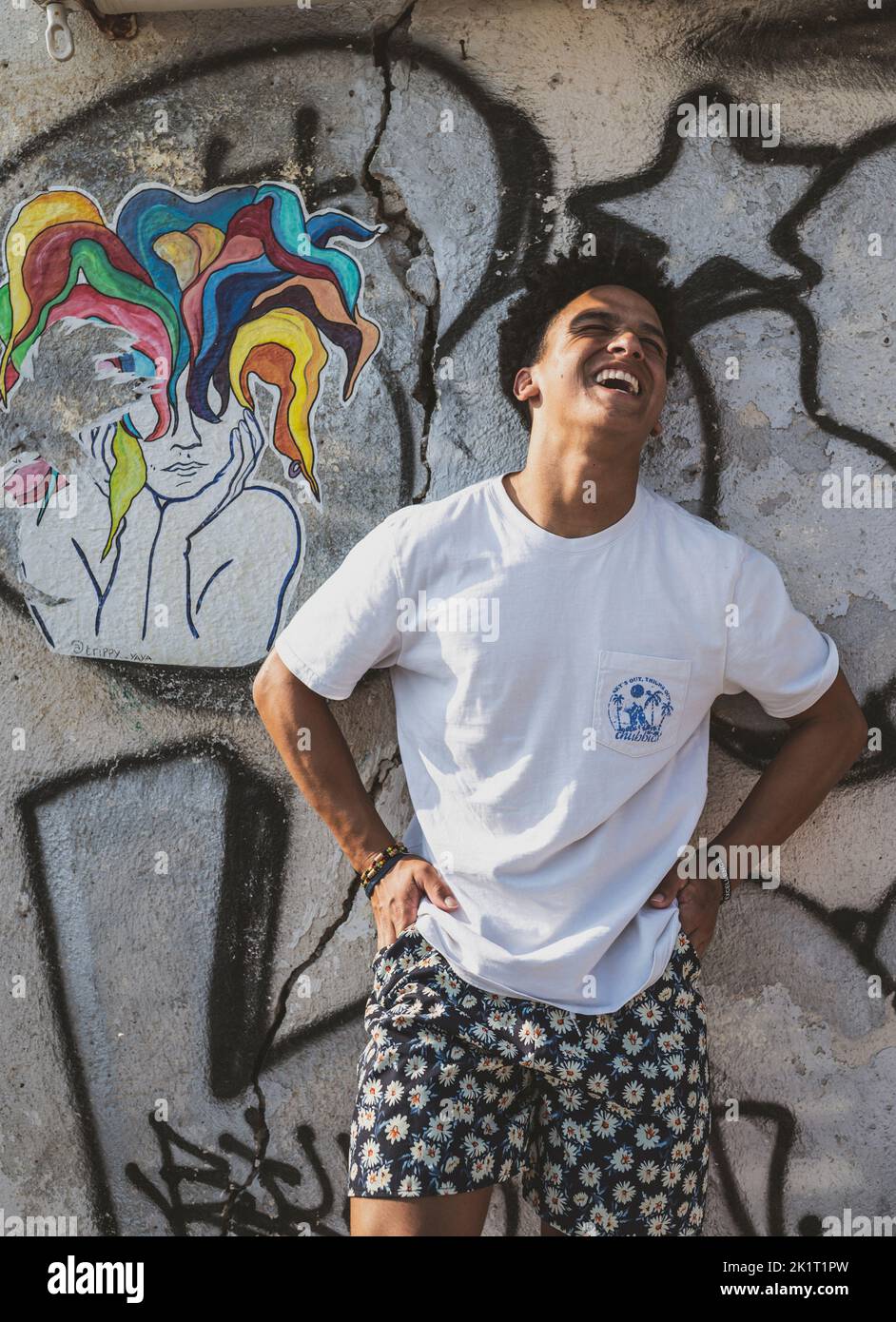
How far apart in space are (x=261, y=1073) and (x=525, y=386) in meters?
1.71

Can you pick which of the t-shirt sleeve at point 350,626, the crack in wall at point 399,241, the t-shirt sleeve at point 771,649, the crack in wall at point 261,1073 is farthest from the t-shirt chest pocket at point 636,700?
the crack in wall at point 261,1073

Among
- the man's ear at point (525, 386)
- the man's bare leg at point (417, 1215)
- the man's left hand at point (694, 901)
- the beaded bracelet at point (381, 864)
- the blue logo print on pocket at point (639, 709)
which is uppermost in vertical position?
the man's ear at point (525, 386)

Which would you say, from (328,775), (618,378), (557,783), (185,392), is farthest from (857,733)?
(185,392)

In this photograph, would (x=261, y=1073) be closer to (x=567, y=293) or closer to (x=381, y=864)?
(x=381, y=864)

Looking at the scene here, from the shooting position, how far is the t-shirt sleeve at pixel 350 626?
2137 mm

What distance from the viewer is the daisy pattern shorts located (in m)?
1.91

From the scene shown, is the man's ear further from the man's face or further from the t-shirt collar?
the t-shirt collar

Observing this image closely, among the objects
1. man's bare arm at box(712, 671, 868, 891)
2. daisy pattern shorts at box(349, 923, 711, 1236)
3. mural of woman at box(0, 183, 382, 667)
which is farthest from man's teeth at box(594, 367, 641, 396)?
daisy pattern shorts at box(349, 923, 711, 1236)

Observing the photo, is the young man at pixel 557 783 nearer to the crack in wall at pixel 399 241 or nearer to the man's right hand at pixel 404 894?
the man's right hand at pixel 404 894

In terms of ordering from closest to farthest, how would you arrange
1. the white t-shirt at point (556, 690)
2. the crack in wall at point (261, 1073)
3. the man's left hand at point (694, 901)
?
the white t-shirt at point (556, 690) < the man's left hand at point (694, 901) < the crack in wall at point (261, 1073)

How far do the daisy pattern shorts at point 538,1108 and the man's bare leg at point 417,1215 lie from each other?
2 centimetres

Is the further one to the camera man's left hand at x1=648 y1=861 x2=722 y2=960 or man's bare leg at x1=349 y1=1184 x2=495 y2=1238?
man's left hand at x1=648 y1=861 x2=722 y2=960

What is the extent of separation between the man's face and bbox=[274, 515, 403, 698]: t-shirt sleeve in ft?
1.46

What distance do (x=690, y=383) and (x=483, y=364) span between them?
18.7 inches
